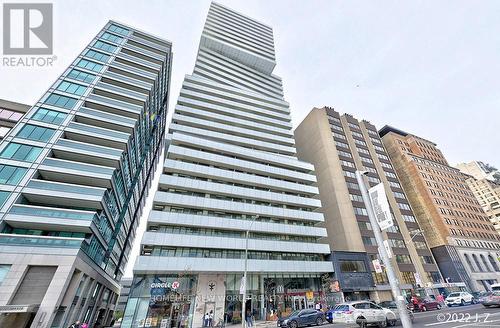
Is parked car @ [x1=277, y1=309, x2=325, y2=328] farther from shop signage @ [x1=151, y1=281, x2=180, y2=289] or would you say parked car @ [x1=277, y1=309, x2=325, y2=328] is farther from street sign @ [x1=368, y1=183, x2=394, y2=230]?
street sign @ [x1=368, y1=183, x2=394, y2=230]

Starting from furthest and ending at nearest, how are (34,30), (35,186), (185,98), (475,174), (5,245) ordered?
(475,174) → (185,98) → (34,30) → (35,186) → (5,245)

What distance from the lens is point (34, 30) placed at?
27.5m

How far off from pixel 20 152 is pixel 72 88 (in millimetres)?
13646

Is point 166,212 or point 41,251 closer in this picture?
point 41,251

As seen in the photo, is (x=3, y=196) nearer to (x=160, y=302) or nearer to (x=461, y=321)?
(x=160, y=302)

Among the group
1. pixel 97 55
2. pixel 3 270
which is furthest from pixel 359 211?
pixel 97 55

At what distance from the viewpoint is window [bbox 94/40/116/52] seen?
44.4 meters

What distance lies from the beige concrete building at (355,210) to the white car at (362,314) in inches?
718

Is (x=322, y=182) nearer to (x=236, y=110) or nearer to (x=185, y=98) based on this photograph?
(x=236, y=110)

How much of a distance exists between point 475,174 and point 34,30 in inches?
6274

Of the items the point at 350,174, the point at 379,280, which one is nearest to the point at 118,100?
the point at 350,174

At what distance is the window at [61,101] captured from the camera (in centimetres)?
3250

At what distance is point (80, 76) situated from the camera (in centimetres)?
3747

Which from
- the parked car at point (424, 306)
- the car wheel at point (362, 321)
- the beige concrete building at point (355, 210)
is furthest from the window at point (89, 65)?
the parked car at point (424, 306)
